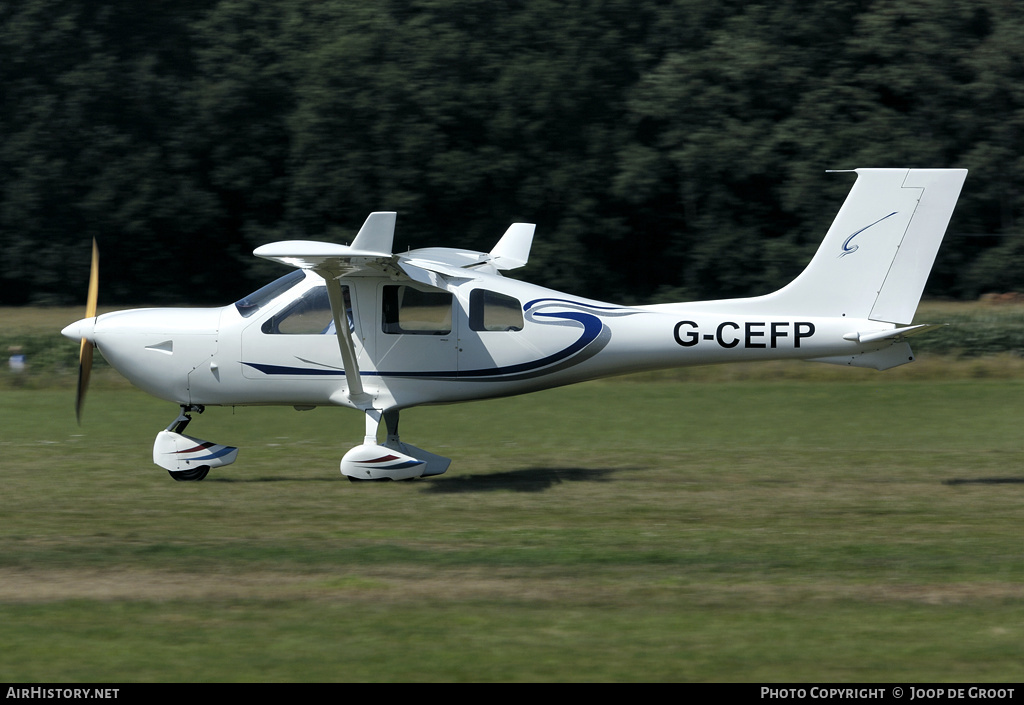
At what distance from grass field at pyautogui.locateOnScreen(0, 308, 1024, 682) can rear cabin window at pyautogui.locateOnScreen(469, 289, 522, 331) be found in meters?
1.52

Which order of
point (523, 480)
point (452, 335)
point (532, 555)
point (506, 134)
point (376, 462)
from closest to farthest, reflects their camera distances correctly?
point (532, 555), point (376, 462), point (452, 335), point (523, 480), point (506, 134)

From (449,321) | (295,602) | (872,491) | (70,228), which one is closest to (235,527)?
(295,602)

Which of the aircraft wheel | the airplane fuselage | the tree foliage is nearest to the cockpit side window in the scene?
the airplane fuselage

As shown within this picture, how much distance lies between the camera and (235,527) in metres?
8.94

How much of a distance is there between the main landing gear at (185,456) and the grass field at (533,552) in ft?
0.59

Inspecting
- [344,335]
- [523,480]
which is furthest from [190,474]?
[523,480]

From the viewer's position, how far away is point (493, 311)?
1102 centimetres

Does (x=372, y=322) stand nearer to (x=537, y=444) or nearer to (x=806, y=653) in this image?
(x=537, y=444)

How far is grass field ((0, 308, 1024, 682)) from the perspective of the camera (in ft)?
18.8

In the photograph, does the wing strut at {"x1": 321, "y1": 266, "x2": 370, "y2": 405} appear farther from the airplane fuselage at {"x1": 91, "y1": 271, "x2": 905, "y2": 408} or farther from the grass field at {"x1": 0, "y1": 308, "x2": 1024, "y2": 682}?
the grass field at {"x1": 0, "y1": 308, "x2": 1024, "y2": 682}

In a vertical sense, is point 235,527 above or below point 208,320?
below

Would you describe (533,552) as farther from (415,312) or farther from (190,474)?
(190,474)

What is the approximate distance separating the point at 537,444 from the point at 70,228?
2349cm

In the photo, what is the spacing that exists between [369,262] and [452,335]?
1.40 meters
